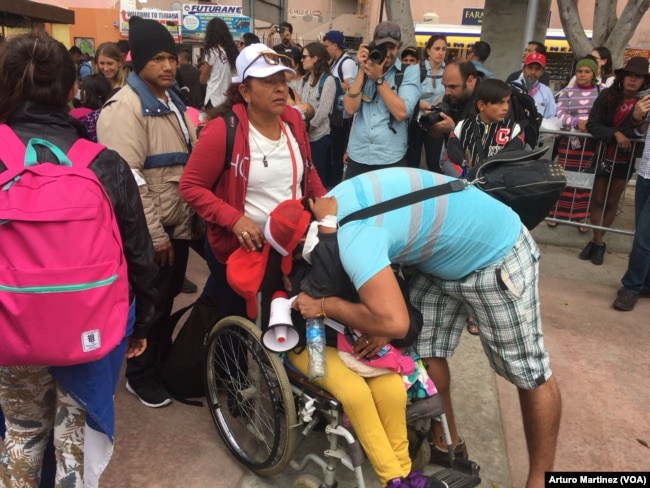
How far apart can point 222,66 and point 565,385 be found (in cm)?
429

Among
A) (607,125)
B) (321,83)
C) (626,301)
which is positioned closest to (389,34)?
(321,83)

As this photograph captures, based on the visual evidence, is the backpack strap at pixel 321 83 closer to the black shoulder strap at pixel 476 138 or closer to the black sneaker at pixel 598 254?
the black shoulder strap at pixel 476 138

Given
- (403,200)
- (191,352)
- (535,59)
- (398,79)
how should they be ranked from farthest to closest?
(535,59)
(398,79)
(191,352)
(403,200)

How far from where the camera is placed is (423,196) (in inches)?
77.0

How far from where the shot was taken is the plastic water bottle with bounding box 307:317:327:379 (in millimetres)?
2039

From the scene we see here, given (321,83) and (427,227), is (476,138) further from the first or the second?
(321,83)

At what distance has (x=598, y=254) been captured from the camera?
511cm

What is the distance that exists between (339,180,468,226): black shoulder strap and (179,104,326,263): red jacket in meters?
0.73

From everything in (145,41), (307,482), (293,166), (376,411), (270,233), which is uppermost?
(145,41)

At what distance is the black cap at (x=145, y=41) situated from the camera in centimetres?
258

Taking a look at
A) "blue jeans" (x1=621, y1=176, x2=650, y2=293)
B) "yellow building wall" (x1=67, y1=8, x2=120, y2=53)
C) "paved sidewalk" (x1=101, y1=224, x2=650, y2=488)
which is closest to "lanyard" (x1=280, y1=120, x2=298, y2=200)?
"paved sidewalk" (x1=101, y1=224, x2=650, y2=488)

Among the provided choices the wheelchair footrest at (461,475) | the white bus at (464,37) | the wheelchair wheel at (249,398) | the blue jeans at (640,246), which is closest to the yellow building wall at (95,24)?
the white bus at (464,37)

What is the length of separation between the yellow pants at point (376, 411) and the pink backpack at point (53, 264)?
33.7 inches

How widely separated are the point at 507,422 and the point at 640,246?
2036mm
